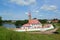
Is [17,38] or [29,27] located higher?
[17,38]

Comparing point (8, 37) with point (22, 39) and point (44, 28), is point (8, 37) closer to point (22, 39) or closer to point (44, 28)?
point (22, 39)

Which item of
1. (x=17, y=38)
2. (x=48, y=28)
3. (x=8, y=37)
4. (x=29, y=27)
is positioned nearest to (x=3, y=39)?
(x=8, y=37)

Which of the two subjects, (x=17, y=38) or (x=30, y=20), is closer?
(x=17, y=38)

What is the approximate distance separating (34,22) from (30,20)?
1207mm

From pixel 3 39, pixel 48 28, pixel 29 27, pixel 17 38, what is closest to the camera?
pixel 3 39

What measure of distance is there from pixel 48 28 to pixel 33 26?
4728 mm

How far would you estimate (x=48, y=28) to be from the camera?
43.4 m

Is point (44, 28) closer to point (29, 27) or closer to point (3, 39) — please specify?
point (29, 27)

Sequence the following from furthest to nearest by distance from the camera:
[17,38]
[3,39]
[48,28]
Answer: [48,28] → [17,38] → [3,39]

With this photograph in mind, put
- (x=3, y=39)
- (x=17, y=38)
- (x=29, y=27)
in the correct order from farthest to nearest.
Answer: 1. (x=29, y=27)
2. (x=17, y=38)
3. (x=3, y=39)

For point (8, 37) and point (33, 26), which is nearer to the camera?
point (8, 37)

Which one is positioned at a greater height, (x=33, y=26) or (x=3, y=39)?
(x=3, y=39)

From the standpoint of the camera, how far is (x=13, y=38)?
10.1 m

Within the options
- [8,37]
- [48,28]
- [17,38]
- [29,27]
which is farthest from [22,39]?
[48,28]
